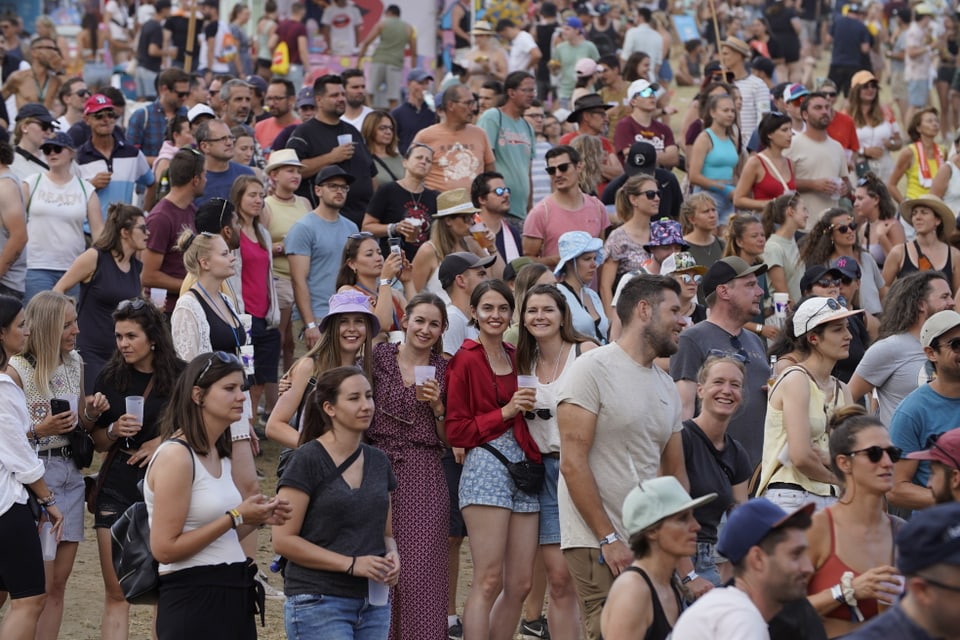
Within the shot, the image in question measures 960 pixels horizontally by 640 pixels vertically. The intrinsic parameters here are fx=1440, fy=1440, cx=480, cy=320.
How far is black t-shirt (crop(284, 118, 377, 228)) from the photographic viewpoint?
11.4 metres

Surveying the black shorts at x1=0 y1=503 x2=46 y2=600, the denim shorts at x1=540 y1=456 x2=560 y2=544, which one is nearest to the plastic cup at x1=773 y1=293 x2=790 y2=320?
the denim shorts at x1=540 y1=456 x2=560 y2=544

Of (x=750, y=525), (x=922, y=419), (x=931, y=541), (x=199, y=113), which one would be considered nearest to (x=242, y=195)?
(x=199, y=113)

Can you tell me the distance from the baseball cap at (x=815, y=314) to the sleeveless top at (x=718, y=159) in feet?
19.2

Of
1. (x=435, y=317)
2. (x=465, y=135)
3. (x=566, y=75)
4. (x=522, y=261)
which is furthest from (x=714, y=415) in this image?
(x=566, y=75)

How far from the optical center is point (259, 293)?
9.82 m

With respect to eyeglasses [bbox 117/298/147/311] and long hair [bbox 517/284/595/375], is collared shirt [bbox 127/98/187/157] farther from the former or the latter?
long hair [bbox 517/284/595/375]

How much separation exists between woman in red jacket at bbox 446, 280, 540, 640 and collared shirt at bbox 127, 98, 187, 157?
268 inches

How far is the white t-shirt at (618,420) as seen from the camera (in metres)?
5.96

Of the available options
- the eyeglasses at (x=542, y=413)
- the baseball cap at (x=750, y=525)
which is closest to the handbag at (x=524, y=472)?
the eyeglasses at (x=542, y=413)

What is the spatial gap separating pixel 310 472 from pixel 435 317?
1406 mm

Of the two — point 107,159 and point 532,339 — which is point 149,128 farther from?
point 532,339

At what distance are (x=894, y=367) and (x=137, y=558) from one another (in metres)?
3.93

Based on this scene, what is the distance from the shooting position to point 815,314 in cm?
Result: 669

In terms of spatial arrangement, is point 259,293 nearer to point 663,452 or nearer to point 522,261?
point 522,261
